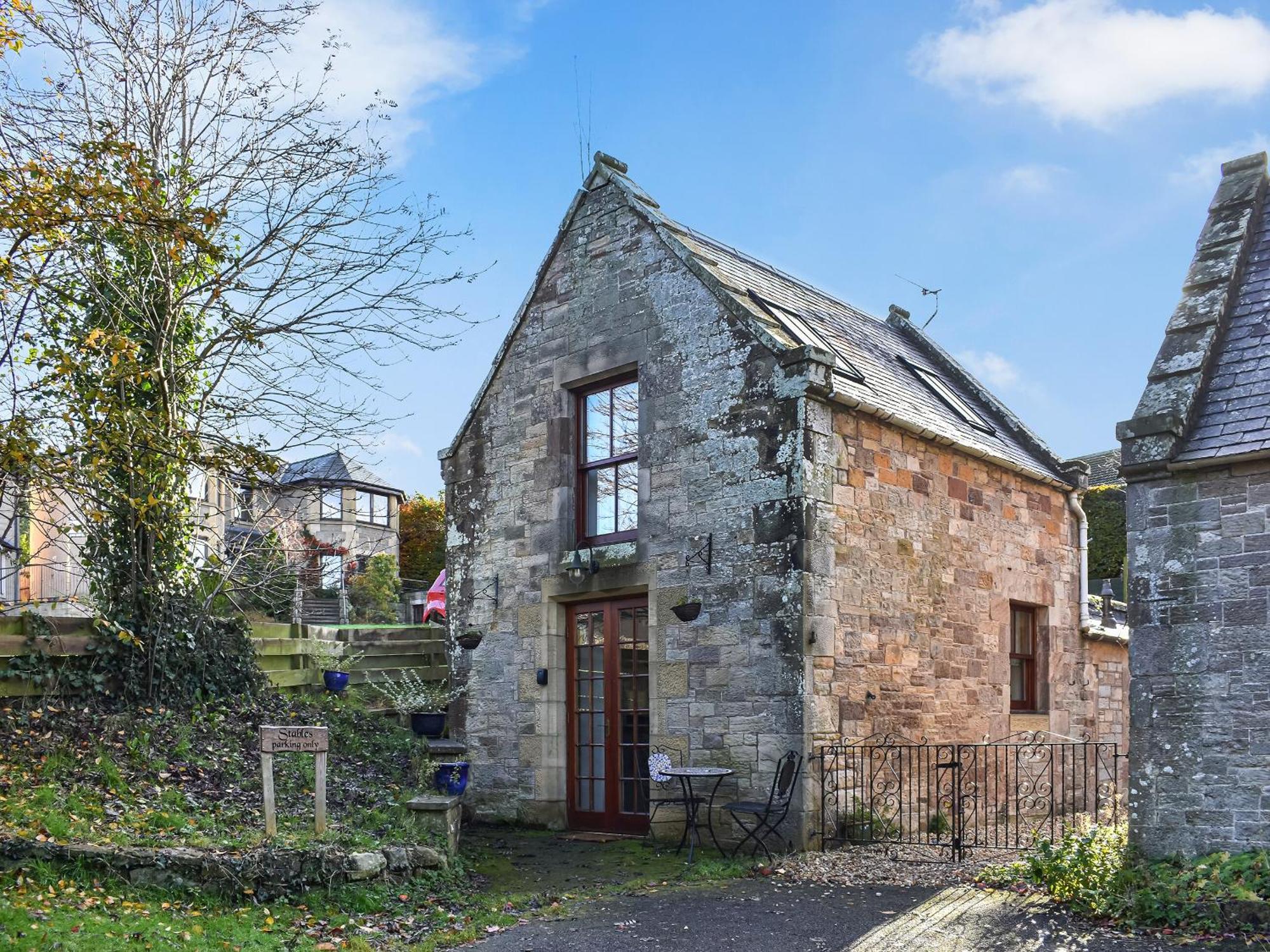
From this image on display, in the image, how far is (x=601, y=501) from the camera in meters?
12.6

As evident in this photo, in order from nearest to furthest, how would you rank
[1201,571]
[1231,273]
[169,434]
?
[1201,571], [1231,273], [169,434]

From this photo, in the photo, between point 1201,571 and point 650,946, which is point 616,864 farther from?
point 1201,571

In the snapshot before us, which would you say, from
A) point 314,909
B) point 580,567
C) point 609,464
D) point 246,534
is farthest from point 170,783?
point 609,464

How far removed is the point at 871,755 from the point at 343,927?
5183 millimetres

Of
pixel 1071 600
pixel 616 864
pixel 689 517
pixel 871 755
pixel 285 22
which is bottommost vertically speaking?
pixel 616 864

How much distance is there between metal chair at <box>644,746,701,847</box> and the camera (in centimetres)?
1080

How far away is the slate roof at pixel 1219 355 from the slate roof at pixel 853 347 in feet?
9.74

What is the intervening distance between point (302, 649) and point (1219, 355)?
10995 millimetres

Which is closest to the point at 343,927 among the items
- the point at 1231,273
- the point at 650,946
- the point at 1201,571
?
the point at 650,946

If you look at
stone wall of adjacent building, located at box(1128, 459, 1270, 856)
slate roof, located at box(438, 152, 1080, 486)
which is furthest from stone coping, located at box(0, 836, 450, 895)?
slate roof, located at box(438, 152, 1080, 486)

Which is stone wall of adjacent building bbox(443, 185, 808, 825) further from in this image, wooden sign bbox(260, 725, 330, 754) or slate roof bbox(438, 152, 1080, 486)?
wooden sign bbox(260, 725, 330, 754)

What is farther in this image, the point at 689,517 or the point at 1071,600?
the point at 1071,600

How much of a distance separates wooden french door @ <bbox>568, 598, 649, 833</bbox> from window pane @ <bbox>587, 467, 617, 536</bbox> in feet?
2.76

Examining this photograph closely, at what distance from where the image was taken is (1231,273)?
368 inches
